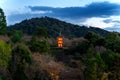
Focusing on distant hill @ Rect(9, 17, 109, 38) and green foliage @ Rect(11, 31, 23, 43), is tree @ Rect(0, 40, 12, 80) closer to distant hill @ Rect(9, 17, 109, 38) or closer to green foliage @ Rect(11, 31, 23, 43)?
green foliage @ Rect(11, 31, 23, 43)

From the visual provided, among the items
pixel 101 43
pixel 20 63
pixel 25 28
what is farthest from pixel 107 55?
pixel 25 28

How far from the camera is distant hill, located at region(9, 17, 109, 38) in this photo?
312ft

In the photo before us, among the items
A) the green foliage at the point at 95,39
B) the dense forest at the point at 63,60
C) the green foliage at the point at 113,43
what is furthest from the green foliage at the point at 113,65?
the green foliage at the point at 95,39

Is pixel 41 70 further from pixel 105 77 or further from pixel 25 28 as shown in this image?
pixel 25 28

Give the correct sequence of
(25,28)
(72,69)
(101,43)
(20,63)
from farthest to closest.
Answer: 1. (25,28)
2. (101,43)
3. (72,69)
4. (20,63)

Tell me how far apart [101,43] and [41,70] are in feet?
53.1

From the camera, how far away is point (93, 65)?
136ft

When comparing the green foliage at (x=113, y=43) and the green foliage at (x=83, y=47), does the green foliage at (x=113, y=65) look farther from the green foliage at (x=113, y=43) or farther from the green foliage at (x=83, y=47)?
the green foliage at (x=83, y=47)

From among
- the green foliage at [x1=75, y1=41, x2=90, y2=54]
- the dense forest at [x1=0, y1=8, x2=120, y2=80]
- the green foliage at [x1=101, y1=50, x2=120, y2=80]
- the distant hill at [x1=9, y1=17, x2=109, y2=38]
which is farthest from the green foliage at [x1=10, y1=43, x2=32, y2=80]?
the distant hill at [x1=9, y1=17, x2=109, y2=38]

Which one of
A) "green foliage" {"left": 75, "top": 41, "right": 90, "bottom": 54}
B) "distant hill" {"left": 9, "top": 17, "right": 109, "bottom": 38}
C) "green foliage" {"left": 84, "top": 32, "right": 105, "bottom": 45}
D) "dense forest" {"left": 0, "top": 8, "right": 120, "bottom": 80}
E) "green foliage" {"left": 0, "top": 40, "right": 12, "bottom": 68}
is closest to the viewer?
"dense forest" {"left": 0, "top": 8, "right": 120, "bottom": 80}

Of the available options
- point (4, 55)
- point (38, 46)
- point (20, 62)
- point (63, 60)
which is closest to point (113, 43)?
point (38, 46)

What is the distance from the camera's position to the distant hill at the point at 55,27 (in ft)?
312

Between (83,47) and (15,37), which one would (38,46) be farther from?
(15,37)

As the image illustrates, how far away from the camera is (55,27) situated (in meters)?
97.2
